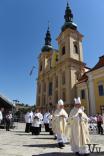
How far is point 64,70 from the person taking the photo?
147 feet

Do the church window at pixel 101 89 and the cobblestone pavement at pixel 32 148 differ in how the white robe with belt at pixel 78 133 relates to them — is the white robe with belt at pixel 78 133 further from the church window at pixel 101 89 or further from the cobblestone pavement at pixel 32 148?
the church window at pixel 101 89

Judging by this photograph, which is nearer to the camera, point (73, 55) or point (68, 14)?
point (73, 55)

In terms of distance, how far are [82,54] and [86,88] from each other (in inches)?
491

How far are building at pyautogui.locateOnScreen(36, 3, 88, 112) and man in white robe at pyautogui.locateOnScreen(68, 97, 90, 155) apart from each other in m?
33.2

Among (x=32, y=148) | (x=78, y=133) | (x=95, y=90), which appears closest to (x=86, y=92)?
(x=95, y=90)

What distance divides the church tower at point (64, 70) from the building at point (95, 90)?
15.7 feet

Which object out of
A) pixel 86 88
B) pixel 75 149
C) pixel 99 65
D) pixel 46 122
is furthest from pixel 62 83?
pixel 75 149

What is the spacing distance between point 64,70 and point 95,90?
11351mm

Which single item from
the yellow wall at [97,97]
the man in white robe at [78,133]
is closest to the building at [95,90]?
the yellow wall at [97,97]

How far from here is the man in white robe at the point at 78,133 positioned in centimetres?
716

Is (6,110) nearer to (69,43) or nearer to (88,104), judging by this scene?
(88,104)

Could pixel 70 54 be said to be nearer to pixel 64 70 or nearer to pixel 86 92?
pixel 64 70

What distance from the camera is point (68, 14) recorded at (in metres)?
51.4

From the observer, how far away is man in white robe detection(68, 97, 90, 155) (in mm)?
7164
